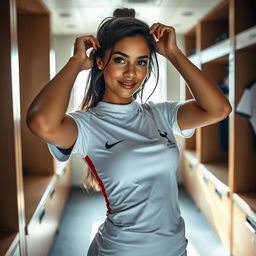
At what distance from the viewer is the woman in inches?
46.8

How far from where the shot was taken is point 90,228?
12.3 ft

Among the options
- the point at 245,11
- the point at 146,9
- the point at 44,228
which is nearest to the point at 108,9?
the point at 146,9

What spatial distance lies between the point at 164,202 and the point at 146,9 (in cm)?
272

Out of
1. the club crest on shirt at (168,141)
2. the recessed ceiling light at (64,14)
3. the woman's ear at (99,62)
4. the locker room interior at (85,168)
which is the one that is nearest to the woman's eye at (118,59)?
the woman's ear at (99,62)

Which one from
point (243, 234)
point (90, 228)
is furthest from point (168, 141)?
point (90, 228)

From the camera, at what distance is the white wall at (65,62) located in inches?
199

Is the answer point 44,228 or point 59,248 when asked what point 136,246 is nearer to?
point 44,228

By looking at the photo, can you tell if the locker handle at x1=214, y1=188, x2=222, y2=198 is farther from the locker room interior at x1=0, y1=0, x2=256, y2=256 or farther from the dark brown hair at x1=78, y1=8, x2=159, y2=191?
the dark brown hair at x1=78, y1=8, x2=159, y2=191

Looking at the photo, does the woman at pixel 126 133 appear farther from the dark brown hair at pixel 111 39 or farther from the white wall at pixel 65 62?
the white wall at pixel 65 62

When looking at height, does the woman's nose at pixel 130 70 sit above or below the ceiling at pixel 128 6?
below

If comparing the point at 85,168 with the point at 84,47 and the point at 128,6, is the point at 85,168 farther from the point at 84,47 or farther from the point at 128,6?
the point at 128,6

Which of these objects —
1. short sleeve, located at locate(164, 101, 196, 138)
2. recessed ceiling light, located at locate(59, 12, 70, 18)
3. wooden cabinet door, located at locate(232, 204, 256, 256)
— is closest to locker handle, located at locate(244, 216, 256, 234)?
wooden cabinet door, located at locate(232, 204, 256, 256)

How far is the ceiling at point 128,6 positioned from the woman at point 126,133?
1690mm

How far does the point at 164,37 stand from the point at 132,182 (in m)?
0.62
